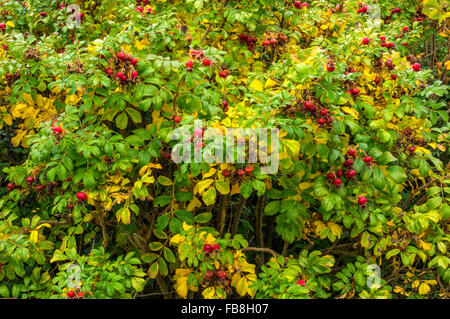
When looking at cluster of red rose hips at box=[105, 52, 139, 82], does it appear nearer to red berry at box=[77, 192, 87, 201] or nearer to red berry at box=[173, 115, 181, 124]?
red berry at box=[173, 115, 181, 124]

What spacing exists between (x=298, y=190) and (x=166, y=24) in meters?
1.16

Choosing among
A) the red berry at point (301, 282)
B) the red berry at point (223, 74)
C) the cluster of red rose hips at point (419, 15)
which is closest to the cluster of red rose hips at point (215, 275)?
the red berry at point (301, 282)

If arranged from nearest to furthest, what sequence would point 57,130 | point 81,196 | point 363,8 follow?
point 57,130
point 81,196
point 363,8

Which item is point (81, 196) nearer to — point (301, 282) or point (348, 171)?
point (301, 282)

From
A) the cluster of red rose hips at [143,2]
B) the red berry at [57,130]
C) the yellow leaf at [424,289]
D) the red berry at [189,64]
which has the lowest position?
the yellow leaf at [424,289]

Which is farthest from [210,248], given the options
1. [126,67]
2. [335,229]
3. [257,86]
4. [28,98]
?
[28,98]

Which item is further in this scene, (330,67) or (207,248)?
(207,248)

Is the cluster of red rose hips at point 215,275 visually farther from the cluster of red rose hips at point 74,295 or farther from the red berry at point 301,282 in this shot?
the cluster of red rose hips at point 74,295

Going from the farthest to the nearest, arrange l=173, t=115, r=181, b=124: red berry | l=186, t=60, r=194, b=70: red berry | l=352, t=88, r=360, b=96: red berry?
l=352, t=88, r=360, b=96: red berry → l=173, t=115, r=181, b=124: red berry → l=186, t=60, r=194, b=70: red berry

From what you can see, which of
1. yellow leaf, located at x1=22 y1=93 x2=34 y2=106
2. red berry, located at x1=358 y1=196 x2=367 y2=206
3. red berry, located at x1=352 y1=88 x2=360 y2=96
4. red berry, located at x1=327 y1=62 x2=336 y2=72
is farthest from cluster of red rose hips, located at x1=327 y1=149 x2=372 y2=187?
yellow leaf, located at x1=22 y1=93 x2=34 y2=106

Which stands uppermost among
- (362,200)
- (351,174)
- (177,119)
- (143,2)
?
(143,2)

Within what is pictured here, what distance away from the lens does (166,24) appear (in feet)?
7.05
